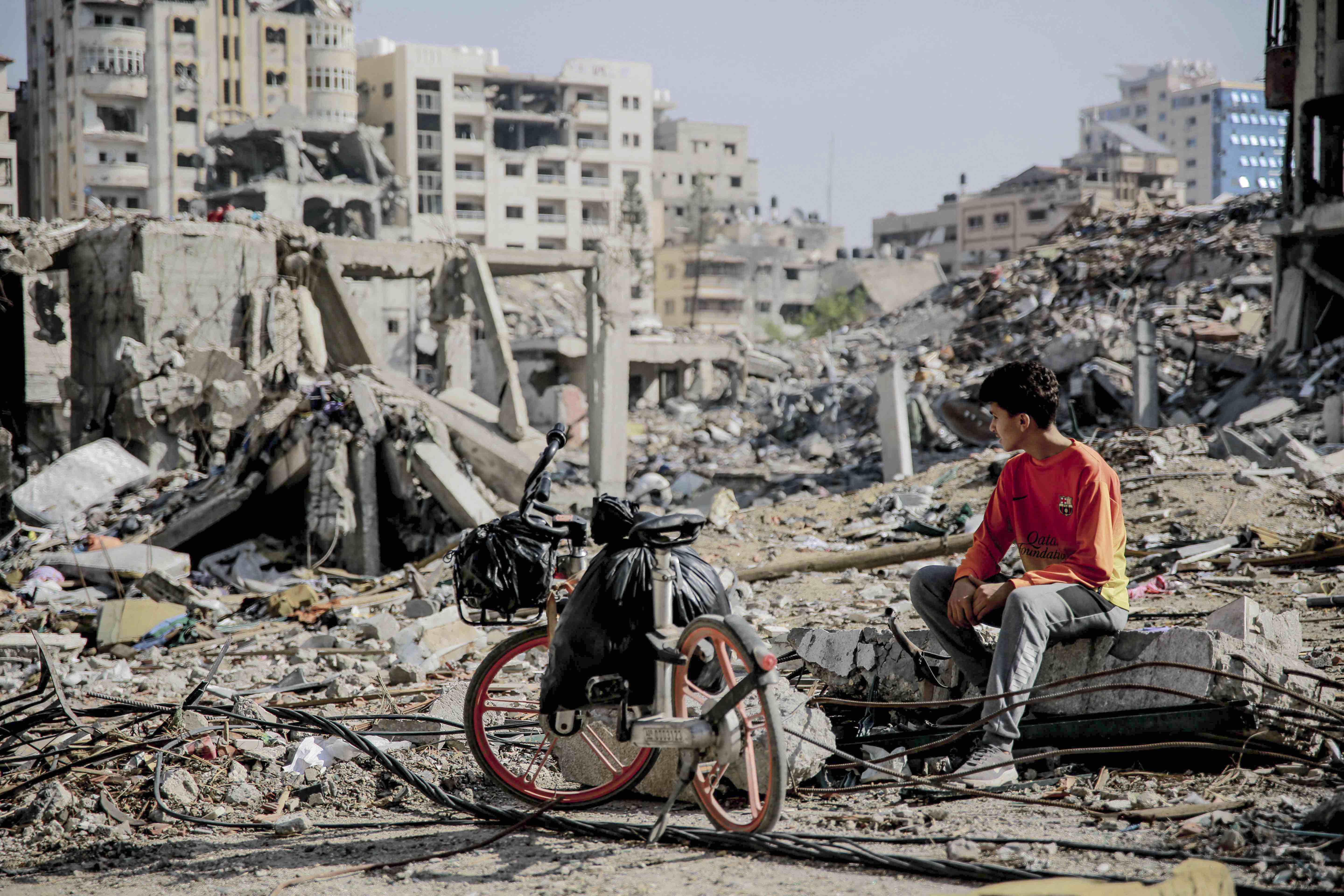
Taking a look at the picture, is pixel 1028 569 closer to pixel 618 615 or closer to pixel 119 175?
pixel 618 615

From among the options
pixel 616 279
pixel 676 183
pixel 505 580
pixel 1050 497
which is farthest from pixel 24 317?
pixel 676 183

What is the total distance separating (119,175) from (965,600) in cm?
5415

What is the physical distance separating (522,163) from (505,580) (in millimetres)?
60137

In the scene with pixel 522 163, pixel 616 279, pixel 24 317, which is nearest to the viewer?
pixel 24 317

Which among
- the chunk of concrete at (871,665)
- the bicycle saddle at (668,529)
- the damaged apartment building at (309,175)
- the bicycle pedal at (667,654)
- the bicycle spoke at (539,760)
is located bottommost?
the bicycle spoke at (539,760)

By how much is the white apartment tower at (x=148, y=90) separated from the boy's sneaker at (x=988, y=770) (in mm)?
50004

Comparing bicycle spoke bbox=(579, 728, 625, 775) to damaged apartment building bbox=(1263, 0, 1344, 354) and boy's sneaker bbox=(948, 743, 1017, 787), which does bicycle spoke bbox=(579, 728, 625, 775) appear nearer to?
boy's sneaker bbox=(948, 743, 1017, 787)

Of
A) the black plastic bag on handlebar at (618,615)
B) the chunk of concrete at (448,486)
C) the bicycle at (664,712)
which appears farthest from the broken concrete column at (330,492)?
the black plastic bag on handlebar at (618,615)

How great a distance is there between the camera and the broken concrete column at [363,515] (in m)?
10.4

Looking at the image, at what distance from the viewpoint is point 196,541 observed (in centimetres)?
1059

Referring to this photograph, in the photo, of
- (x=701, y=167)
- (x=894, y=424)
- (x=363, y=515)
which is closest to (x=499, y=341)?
(x=363, y=515)

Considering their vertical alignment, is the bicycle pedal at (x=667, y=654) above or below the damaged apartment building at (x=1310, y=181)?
below

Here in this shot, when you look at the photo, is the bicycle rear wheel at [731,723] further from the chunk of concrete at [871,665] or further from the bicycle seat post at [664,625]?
the chunk of concrete at [871,665]

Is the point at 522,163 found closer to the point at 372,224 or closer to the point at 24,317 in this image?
the point at 372,224
